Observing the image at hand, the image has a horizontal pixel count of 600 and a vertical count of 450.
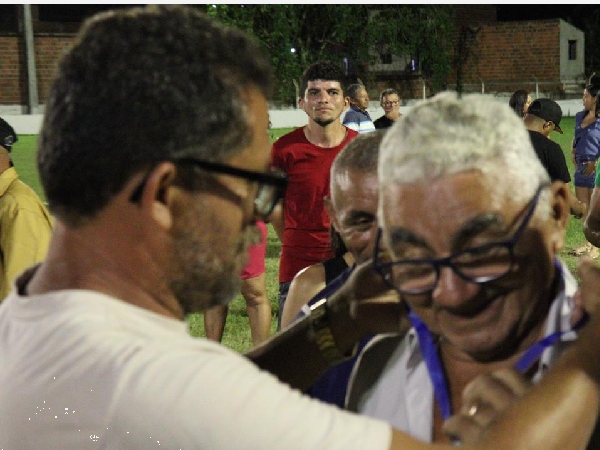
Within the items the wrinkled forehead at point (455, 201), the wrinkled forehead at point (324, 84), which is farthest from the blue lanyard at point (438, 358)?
the wrinkled forehead at point (324, 84)

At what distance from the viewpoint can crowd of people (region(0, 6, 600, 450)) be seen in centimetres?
135

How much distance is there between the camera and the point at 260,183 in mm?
1655

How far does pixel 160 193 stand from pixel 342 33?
110ft

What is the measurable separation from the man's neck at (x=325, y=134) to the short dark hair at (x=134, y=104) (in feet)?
15.9

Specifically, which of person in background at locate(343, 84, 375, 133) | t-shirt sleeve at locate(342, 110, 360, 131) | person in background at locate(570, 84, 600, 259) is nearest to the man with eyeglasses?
person in background at locate(343, 84, 375, 133)

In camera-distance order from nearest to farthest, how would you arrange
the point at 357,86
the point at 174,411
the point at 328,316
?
1. the point at 174,411
2. the point at 328,316
3. the point at 357,86

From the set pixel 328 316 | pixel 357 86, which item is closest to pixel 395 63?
pixel 357 86

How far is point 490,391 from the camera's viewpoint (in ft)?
4.83

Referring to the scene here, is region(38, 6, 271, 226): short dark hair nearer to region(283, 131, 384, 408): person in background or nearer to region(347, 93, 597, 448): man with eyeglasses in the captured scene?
region(347, 93, 597, 448): man with eyeglasses

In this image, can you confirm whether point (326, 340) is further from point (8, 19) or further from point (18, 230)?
point (8, 19)

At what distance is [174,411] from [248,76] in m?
0.62

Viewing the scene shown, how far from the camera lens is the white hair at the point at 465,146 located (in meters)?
1.55

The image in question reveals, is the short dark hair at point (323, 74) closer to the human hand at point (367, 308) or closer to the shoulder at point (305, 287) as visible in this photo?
the shoulder at point (305, 287)

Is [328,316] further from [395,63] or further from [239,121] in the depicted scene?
[395,63]
